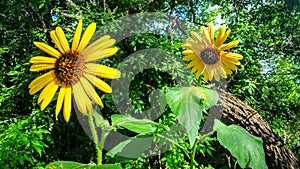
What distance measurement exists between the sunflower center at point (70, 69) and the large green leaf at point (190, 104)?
151 mm

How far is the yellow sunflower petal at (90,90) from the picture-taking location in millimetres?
490

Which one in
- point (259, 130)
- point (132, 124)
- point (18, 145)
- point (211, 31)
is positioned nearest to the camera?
point (132, 124)

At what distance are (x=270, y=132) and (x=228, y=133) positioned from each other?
1.05 meters

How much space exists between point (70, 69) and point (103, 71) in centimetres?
6

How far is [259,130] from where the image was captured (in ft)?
5.18

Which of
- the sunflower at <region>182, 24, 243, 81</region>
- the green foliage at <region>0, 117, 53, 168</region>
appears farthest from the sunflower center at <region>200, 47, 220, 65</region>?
the green foliage at <region>0, 117, 53, 168</region>

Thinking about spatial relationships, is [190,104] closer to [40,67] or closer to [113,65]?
[40,67]

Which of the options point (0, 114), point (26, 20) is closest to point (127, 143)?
point (0, 114)

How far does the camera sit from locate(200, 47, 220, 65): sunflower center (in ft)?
2.43

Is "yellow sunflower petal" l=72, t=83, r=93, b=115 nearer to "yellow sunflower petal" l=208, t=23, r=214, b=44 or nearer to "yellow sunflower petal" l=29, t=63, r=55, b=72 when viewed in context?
"yellow sunflower petal" l=29, t=63, r=55, b=72

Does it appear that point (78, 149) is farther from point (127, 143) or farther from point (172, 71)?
point (127, 143)

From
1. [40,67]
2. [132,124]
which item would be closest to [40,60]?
[40,67]

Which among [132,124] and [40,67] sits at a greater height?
[40,67]

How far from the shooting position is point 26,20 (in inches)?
73.0
